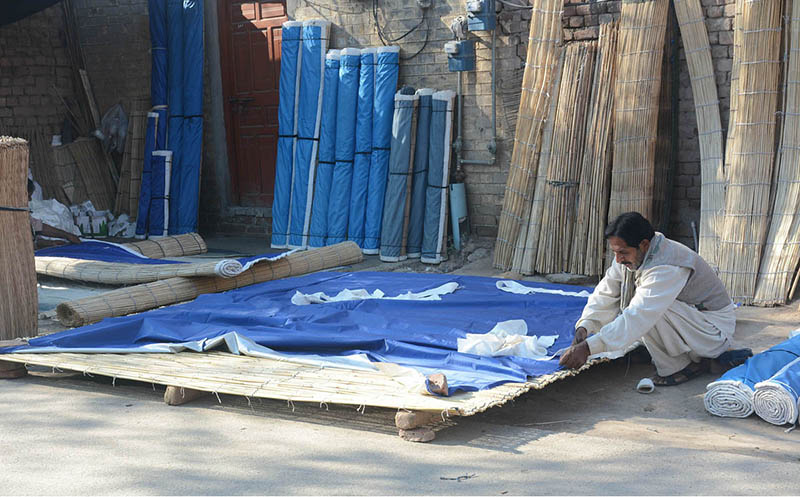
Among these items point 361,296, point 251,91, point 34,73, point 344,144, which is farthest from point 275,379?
point 34,73

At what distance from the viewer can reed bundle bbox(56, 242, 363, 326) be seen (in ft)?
19.4

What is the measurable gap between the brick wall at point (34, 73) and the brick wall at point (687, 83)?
23.0 feet

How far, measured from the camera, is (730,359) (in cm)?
443

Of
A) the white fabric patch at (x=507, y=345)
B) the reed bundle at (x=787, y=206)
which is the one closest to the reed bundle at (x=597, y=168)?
the reed bundle at (x=787, y=206)

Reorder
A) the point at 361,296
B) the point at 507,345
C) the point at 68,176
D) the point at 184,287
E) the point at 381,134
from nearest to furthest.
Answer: the point at 507,345 < the point at 361,296 < the point at 184,287 < the point at 381,134 < the point at 68,176

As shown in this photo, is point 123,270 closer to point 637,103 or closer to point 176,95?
point 176,95

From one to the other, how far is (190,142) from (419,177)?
10.1 ft

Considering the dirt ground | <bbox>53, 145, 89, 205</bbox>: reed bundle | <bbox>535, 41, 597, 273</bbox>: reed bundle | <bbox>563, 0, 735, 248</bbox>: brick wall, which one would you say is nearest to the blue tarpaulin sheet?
the dirt ground

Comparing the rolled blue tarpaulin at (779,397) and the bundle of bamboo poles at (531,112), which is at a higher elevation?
the bundle of bamboo poles at (531,112)

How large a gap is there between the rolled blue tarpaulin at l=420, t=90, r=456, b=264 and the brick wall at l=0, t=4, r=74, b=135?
5.70m

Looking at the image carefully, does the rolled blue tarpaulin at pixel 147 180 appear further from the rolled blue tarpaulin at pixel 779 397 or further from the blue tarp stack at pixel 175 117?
the rolled blue tarpaulin at pixel 779 397

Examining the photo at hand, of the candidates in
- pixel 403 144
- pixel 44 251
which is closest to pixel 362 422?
pixel 403 144

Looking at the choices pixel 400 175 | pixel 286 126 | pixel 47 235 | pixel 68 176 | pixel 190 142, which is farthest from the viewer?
pixel 68 176

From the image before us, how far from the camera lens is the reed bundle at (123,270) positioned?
6.57m
